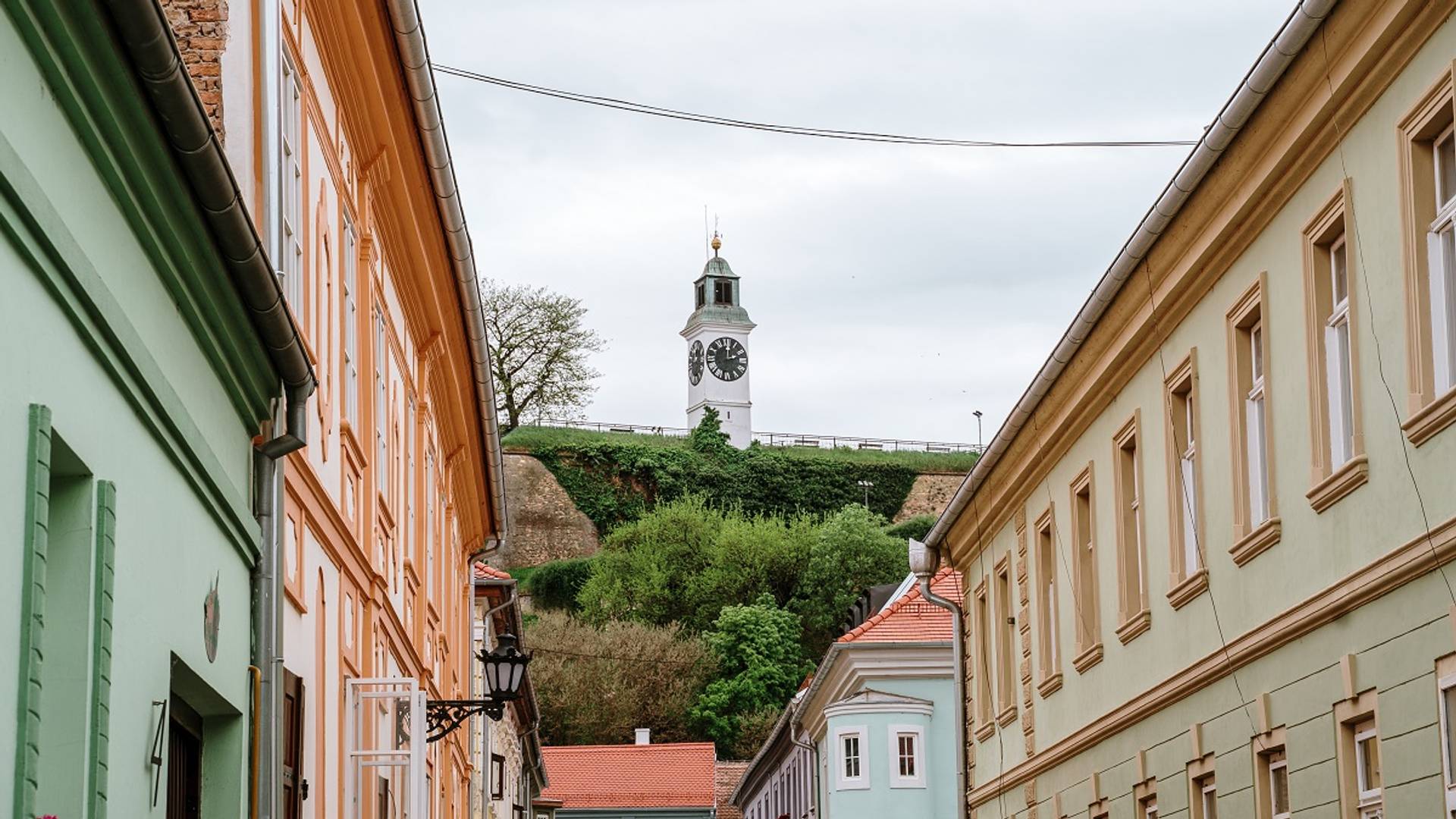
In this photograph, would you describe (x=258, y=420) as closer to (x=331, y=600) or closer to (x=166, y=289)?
(x=166, y=289)

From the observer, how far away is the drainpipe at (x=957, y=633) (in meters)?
26.0

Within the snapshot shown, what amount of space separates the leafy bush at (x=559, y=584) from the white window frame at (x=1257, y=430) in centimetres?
7939

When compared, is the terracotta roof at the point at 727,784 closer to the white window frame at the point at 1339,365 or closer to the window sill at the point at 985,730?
the window sill at the point at 985,730

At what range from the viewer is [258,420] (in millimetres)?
9570

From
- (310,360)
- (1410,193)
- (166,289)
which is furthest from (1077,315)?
(166,289)

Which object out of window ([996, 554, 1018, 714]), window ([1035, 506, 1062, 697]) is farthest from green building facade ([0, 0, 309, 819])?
window ([996, 554, 1018, 714])

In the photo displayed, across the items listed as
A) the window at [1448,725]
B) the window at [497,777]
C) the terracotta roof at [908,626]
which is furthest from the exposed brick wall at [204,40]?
the terracotta roof at [908,626]

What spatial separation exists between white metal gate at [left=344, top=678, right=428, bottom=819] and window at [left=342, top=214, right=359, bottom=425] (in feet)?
5.66

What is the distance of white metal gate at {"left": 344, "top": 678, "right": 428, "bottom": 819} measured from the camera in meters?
13.3

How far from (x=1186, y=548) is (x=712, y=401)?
109001 millimetres

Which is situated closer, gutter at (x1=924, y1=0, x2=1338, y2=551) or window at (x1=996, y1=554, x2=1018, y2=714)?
gutter at (x1=924, y1=0, x2=1338, y2=551)

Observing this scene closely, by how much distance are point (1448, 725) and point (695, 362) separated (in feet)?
387

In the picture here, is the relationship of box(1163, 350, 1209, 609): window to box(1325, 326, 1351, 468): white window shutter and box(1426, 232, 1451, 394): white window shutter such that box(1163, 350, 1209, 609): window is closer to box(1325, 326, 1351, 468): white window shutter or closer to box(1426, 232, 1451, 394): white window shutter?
box(1325, 326, 1351, 468): white window shutter

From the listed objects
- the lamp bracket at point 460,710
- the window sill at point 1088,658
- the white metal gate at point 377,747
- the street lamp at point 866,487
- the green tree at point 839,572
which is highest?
the street lamp at point 866,487
